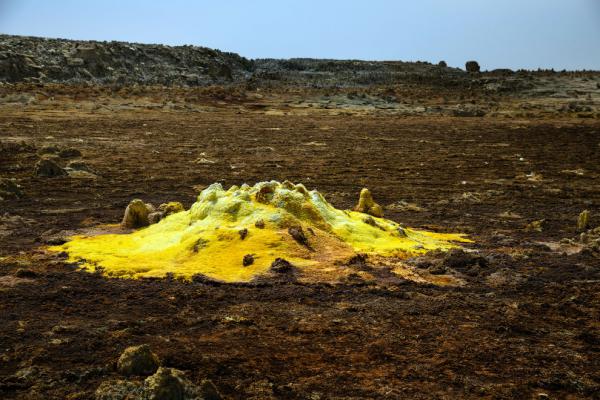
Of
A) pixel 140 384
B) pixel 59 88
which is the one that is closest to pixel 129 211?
pixel 140 384

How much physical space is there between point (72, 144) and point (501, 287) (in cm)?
1139

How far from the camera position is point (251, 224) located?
5324 millimetres

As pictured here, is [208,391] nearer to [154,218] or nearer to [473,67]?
[154,218]

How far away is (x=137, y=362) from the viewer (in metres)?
3.09

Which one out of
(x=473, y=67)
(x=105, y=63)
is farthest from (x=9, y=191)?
(x=473, y=67)

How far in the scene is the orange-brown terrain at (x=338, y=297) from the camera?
3.21 m

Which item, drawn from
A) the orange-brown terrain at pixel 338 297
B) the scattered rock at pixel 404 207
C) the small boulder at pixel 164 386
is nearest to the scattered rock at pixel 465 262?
the orange-brown terrain at pixel 338 297

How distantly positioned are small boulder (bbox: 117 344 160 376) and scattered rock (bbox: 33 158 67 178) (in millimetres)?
7284

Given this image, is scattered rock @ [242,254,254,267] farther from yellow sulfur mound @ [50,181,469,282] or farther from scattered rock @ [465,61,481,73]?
scattered rock @ [465,61,481,73]

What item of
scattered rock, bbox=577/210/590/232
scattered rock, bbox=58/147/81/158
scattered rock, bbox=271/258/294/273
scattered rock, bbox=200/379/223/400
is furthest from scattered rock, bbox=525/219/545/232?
scattered rock, bbox=58/147/81/158

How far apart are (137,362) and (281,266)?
184cm

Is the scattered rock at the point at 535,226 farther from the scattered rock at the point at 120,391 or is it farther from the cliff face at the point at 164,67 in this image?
the cliff face at the point at 164,67

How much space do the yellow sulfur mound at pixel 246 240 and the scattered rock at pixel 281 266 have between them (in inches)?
2.3

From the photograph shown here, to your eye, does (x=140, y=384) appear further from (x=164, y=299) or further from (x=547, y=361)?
(x=547, y=361)
